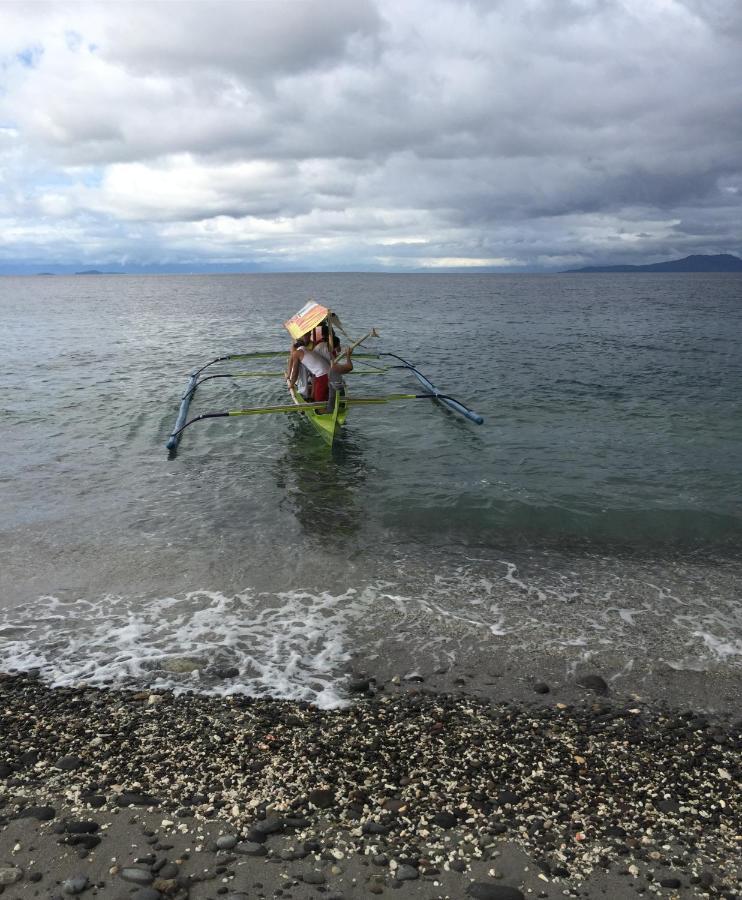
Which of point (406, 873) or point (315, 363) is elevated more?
point (315, 363)

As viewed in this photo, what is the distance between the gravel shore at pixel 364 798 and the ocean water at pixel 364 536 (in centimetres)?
105

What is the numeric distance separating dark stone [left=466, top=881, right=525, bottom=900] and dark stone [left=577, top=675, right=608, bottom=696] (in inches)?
158

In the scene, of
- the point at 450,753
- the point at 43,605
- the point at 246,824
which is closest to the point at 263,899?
the point at 246,824

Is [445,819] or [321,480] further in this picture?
[321,480]

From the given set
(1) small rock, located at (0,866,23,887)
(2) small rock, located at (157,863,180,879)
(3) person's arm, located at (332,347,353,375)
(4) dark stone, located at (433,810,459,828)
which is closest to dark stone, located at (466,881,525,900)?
(4) dark stone, located at (433,810,459,828)

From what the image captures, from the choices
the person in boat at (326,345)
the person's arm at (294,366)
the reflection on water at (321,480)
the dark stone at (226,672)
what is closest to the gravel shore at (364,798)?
the dark stone at (226,672)

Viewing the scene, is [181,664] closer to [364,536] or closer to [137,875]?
[137,875]

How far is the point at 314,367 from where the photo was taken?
2323cm

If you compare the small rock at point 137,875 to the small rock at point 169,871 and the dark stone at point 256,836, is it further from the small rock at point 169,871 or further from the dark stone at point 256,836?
the dark stone at point 256,836

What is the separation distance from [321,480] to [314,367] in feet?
20.6

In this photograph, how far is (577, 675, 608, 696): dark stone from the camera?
880cm

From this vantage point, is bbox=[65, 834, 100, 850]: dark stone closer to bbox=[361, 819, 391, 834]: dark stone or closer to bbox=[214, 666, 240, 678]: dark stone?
bbox=[361, 819, 391, 834]: dark stone

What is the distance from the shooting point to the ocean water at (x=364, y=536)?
9.98 metres

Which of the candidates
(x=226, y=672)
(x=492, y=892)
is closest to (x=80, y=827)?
(x=226, y=672)
